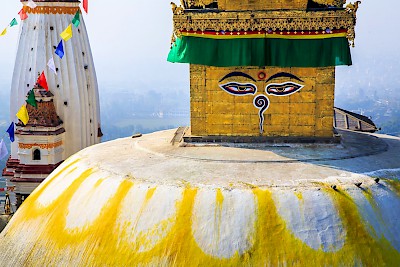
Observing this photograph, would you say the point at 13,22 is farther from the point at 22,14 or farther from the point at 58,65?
the point at 58,65

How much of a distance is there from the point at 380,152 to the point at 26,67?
18.1 meters

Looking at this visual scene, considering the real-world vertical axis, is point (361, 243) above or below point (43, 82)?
below

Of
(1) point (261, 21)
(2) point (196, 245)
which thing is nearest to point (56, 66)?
(1) point (261, 21)

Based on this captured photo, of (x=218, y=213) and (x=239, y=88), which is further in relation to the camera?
(x=239, y=88)

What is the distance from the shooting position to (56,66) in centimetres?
2364

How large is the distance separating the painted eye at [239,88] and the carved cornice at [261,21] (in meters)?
0.97

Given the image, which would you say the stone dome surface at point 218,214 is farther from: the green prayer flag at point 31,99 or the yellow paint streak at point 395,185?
the green prayer flag at point 31,99

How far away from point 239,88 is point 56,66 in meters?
15.3

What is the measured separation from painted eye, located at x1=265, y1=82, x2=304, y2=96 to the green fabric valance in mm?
370

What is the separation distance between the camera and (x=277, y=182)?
7.77 metres

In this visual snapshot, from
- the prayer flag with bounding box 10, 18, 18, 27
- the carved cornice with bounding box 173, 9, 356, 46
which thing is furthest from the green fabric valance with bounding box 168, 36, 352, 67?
the prayer flag with bounding box 10, 18, 18, 27

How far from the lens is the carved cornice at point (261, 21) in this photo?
9617mm

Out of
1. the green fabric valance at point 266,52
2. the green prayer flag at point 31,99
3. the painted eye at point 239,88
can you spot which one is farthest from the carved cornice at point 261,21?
the green prayer flag at point 31,99

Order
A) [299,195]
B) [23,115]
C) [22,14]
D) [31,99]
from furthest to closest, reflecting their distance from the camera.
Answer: [22,14], [31,99], [23,115], [299,195]
